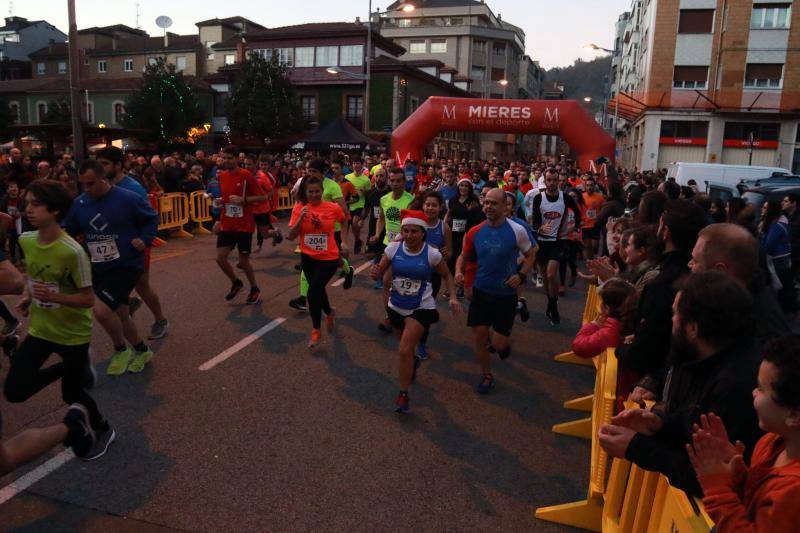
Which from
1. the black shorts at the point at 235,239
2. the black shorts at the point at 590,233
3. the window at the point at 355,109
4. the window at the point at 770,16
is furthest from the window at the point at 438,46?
the black shorts at the point at 235,239

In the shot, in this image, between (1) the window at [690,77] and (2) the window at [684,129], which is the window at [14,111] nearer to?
(2) the window at [684,129]

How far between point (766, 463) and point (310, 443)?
334cm

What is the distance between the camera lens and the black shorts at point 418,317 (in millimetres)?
5588

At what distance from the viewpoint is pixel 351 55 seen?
45188mm

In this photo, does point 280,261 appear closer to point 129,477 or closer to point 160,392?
point 160,392

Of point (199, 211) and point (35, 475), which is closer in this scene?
point (35, 475)

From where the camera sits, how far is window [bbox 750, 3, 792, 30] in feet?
112

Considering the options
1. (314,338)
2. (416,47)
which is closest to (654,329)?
(314,338)

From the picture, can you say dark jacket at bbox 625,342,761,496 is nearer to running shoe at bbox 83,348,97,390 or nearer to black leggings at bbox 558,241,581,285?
running shoe at bbox 83,348,97,390

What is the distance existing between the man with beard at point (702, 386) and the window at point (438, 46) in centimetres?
7735

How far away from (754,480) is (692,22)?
3943 centimetres

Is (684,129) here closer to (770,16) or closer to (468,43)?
(770,16)

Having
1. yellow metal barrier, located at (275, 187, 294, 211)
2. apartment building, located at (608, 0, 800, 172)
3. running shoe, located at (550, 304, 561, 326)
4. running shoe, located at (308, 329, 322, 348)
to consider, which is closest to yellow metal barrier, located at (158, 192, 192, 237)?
yellow metal barrier, located at (275, 187, 294, 211)

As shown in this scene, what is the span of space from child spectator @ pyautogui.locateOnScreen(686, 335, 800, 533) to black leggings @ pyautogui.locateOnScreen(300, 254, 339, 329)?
5.23m
